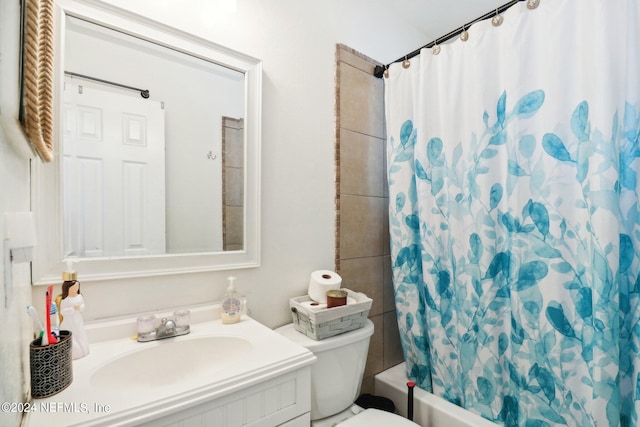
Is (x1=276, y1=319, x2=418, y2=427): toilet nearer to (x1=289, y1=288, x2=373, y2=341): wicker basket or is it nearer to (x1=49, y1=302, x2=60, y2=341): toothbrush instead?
(x1=289, y1=288, x2=373, y2=341): wicker basket

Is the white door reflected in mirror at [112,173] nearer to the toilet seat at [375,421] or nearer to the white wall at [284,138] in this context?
the white wall at [284,138]

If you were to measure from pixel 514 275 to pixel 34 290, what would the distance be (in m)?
1.57

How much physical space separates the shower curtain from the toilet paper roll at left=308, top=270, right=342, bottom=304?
0.46 meters

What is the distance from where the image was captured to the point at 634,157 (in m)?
0.98

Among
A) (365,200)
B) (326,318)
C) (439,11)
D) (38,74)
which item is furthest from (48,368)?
(439,11)

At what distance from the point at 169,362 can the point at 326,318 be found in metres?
0.54

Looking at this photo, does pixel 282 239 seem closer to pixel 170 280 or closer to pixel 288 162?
pixel 288 162

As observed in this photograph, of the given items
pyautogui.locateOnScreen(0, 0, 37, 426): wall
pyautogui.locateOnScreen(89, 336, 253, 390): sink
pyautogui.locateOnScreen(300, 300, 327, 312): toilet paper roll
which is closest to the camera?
pyautogui.locateOnScreen(0, 0, 37, 426): wall

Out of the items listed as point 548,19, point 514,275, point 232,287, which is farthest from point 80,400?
point 548,19

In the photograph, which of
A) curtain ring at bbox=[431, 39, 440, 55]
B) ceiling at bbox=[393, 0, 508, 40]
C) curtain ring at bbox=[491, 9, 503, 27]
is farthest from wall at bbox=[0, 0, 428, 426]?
curtain ring at bbox=[491, 9, 503, 27]

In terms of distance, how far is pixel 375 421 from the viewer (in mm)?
1159

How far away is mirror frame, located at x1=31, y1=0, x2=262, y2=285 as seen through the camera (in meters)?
0.89

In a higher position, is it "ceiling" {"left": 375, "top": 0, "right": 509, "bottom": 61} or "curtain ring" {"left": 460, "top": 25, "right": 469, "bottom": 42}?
"ceiling" {"left": 375, "top": 0, "right": 509, "bottom": 61}

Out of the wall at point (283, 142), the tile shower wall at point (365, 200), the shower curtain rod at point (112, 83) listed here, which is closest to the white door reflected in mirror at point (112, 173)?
the shower curtain rod at point (112, 83)
